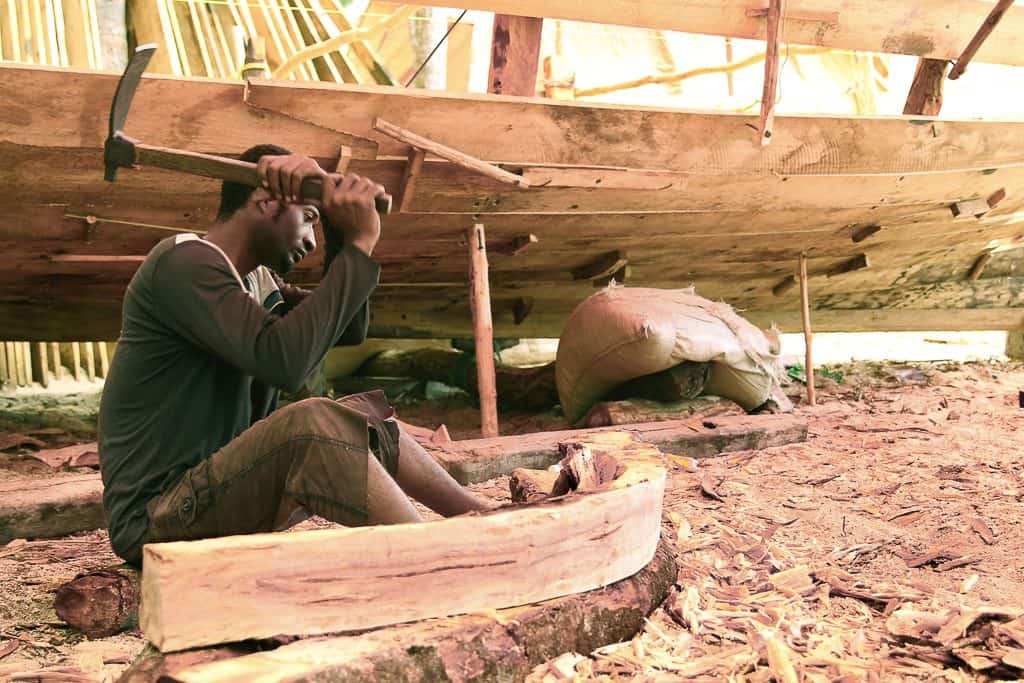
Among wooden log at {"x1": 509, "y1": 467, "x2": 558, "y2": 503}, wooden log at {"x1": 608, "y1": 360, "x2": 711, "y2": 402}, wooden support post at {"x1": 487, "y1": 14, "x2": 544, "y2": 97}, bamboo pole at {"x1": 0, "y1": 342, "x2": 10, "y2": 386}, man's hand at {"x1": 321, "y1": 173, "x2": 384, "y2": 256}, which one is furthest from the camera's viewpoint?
bamboo pole at {"x1": 0, "y1": 342, "x2": 10, "y2": 386}

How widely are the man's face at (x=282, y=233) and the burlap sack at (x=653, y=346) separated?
2.24 metres

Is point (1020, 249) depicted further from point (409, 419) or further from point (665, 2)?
point (409, 419)

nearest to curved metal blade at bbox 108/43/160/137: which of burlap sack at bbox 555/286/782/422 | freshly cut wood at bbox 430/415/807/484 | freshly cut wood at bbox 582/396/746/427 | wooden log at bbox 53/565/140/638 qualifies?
wooden log at bbox 53/565/140/638

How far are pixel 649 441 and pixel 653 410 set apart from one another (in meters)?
0.56

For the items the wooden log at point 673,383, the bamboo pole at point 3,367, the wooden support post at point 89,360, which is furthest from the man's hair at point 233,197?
the wooden support post at point 89,360

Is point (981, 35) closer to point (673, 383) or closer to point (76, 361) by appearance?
point (673, 383)

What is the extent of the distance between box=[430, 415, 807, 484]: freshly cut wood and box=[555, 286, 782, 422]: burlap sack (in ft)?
1.10

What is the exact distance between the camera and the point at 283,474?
1975 millimetres

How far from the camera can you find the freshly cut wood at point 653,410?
4.40 meters

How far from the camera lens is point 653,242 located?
5.04 metres

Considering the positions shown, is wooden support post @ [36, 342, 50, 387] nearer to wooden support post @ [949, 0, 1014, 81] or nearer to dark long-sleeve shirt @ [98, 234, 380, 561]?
dark long-sleeve shirt @ [98, 234, 380, 561]

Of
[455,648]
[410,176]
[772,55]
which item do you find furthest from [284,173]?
[772,55]

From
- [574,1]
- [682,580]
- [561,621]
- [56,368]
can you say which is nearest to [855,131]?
[574,1]

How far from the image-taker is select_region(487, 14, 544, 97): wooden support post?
4012 millimetres
